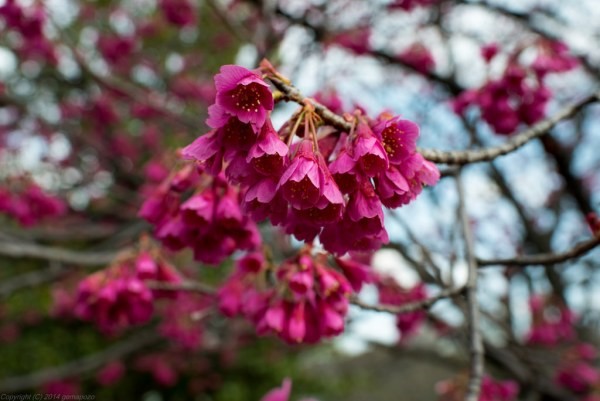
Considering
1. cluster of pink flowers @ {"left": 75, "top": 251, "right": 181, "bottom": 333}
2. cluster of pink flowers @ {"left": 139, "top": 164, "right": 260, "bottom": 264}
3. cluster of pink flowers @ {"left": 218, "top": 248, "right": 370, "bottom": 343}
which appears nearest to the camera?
cluster of pink flowers @ {"left": 139, "top": 164, "right": 260, "bottom": 264}

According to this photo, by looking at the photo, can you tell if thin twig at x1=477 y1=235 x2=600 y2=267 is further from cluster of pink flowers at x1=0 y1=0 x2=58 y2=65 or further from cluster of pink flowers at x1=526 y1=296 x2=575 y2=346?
cluster of pink flowers at x1=0 y1=0 x2=58 y2=65

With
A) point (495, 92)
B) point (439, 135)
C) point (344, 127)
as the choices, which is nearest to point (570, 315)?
point (439, 135)

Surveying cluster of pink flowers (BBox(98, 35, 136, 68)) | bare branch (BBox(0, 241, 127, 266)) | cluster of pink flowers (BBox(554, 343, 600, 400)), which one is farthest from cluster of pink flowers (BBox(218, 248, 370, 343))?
cluster of pink flowers (BBox(98, 35, 136, 68))

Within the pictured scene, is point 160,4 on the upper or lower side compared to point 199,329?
upper

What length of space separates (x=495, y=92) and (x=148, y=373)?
7306 millimetres

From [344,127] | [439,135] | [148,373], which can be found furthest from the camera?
[148,373]

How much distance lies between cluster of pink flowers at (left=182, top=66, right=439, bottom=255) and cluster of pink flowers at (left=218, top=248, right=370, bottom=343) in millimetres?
394

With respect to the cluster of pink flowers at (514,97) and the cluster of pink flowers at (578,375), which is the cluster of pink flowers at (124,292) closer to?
the cluster of pink flowers at (514,97)

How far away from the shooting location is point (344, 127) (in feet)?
3.80

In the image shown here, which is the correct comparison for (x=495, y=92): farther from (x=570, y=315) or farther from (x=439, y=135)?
(x=439, y=135)

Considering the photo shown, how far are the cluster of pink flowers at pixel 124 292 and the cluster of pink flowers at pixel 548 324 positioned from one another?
12.5 ft

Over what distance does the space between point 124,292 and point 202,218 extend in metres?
0.87

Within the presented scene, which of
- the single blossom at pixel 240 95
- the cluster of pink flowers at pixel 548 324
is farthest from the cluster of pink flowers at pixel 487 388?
the single blossom at pixel 240 95

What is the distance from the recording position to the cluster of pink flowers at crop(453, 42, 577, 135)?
109 inches
